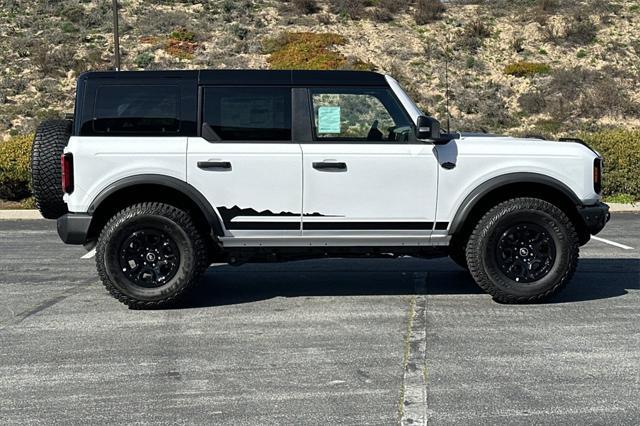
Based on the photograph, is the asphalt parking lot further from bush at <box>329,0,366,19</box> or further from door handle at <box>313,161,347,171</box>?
bush at <box>329,0,366,19</box>

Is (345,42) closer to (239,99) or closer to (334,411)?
(239,99)

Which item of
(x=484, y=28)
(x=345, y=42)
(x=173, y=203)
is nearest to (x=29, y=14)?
(x=345, y=42)

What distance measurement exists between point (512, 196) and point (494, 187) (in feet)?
1.27

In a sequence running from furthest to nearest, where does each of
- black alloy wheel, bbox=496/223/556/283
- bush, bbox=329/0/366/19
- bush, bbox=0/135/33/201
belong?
bush, bbox=329/0/366/19
bush, bbox=0/135/33/201
black alloy wheel, bbox=496/223/556/283

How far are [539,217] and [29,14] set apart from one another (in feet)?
142

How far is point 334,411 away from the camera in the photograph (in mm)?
5293

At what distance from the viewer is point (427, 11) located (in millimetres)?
45438

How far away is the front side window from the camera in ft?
26.2

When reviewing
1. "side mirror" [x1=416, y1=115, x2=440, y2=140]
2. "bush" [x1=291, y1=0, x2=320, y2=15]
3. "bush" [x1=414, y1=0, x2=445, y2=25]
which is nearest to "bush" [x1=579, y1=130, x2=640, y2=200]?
"side mirror" [x1=416, y1=115, x2=440, y2=140]

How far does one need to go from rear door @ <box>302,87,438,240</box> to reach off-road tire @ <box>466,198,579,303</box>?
499 millimetres

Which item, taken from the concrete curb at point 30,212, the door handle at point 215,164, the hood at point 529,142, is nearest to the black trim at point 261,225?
the door handle at point 215,164

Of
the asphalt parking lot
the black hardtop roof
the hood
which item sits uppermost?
the black hardtop roof

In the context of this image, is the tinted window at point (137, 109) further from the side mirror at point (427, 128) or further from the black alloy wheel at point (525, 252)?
the black alloy wheel at point (525, 252)

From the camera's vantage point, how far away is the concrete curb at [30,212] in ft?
51.3
